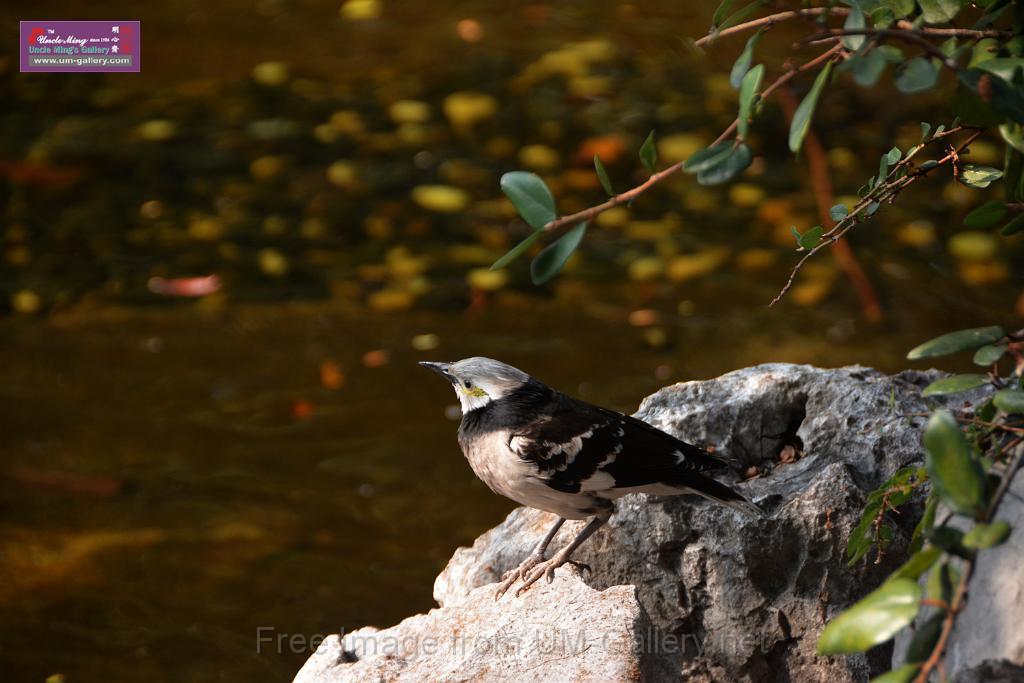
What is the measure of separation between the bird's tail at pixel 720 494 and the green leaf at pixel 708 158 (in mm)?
1074

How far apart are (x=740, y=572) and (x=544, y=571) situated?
469 mm

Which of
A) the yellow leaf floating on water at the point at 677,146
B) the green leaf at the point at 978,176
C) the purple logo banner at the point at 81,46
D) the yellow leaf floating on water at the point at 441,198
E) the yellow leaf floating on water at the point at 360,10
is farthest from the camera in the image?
the yellow leaf floating on water at the point at 360,10

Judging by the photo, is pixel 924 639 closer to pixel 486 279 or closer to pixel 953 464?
pixel 953 464

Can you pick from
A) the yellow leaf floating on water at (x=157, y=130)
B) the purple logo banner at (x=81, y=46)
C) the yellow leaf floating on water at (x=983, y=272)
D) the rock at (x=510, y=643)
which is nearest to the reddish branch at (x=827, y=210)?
the yellow leaf floating on water at (x=983, y=272)

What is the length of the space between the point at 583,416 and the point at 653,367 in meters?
2.57

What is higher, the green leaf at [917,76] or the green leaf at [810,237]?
the green leaf at [917,76]

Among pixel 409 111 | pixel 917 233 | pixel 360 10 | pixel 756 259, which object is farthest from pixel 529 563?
pixel 360 10

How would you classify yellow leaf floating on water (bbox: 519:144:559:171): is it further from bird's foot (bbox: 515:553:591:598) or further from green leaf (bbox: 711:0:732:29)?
green leaf (bbox: 711:0:732:29)

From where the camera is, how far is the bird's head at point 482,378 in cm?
292

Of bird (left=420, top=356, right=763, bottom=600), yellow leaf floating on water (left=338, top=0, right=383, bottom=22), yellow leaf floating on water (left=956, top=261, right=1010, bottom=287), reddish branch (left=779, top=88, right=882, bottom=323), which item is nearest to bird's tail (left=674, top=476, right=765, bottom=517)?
bird (left=420, top=356, right=763, bottom=600)

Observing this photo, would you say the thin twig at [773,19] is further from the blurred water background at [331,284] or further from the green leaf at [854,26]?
the blurred water background at [331,284]

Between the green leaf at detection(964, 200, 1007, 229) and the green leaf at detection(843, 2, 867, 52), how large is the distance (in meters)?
0.61

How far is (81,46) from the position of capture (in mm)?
7441

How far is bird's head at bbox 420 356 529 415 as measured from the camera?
2.92 meters
